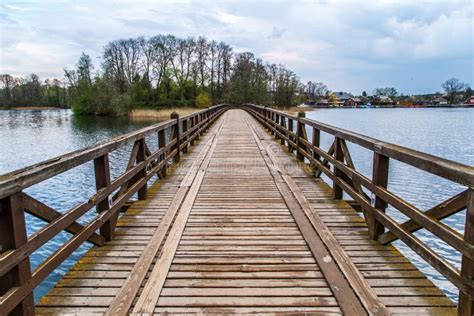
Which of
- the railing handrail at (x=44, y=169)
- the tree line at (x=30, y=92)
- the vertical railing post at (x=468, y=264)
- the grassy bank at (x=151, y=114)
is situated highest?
the tree line at (x=30, y=92)

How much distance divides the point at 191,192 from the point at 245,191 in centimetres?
81

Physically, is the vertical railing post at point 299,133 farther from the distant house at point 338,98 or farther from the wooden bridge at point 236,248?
the distant house at point 338,98

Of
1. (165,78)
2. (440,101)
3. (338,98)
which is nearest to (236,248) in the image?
(165,78)

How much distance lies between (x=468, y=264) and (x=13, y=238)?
254 cm

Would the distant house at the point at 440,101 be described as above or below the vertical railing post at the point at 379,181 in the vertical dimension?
above

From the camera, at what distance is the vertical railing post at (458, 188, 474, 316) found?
1.89 meters

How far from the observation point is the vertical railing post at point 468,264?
1894 mm

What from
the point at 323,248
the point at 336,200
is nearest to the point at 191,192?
the point at 336,200

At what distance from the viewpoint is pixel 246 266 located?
9.36ft

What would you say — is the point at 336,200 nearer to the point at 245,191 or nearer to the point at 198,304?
the point at 245,191

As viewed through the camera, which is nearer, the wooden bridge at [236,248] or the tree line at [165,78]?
the wooden bridge at [236,248]

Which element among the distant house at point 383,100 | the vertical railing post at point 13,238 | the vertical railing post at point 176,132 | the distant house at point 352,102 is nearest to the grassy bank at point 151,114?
the vertical railing post at point 176,132

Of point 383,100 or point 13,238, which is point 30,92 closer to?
point 13,238

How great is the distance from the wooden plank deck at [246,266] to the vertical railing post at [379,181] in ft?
0.51
